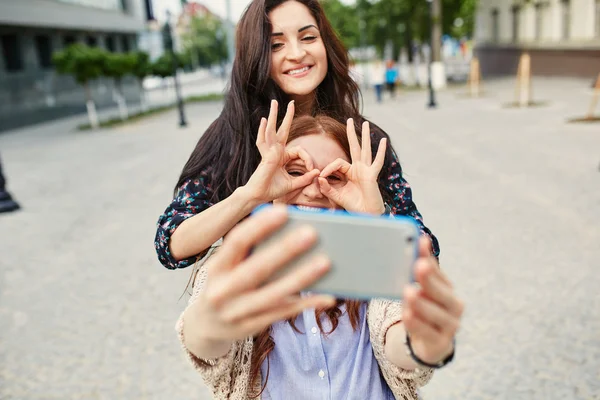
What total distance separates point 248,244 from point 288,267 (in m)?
0.07

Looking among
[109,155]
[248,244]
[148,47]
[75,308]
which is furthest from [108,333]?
[148,47]

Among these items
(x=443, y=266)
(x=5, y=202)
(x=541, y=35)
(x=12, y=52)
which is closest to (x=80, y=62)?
(x=12, y=52)

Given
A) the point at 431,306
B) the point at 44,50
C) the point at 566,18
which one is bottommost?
the point at 431,306

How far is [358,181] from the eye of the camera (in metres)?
1.46

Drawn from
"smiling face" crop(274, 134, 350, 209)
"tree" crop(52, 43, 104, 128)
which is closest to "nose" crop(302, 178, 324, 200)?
"smiling face" crop(274, 134, 350, 209)

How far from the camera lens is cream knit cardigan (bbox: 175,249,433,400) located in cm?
142

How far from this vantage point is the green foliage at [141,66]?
2712cm

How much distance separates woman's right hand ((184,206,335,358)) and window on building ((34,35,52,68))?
3038cm

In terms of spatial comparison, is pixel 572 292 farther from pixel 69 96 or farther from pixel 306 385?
pixel 69 96

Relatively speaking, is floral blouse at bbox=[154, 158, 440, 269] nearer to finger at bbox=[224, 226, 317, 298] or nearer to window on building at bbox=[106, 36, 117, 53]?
finger at bbox=[224, 226, 317, 298]

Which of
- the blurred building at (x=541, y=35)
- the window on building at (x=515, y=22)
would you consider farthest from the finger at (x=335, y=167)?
the window on building at (x=515, y=22)

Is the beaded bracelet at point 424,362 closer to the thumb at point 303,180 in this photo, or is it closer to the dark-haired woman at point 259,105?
the thumb at point 303,180

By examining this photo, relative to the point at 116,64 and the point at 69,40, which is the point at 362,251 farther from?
the point at 69,40

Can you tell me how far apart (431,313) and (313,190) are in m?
0.60
